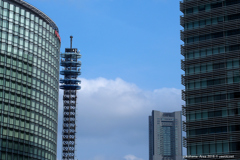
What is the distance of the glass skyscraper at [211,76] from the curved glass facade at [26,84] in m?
42.9

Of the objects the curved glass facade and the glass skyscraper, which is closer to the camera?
the glass skyscraper

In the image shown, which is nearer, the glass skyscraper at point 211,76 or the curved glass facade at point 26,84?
the glass skyscraper at point 211,76

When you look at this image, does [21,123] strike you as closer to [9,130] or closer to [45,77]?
[9,130]

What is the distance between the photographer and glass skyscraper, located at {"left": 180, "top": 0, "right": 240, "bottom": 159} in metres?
117

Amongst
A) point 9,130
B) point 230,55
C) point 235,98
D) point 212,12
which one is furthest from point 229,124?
point 9,130

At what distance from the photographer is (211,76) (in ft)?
403

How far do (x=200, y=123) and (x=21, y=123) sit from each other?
1865 inches

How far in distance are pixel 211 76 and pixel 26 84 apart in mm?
50393

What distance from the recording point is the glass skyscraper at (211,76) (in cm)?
11712

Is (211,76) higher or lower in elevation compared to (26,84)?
lower

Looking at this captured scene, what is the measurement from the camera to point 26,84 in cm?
14238

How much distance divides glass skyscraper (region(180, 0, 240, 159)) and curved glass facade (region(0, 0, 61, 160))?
141 ft

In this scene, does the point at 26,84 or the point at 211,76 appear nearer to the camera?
the point at 211,76

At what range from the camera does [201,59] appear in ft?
412
